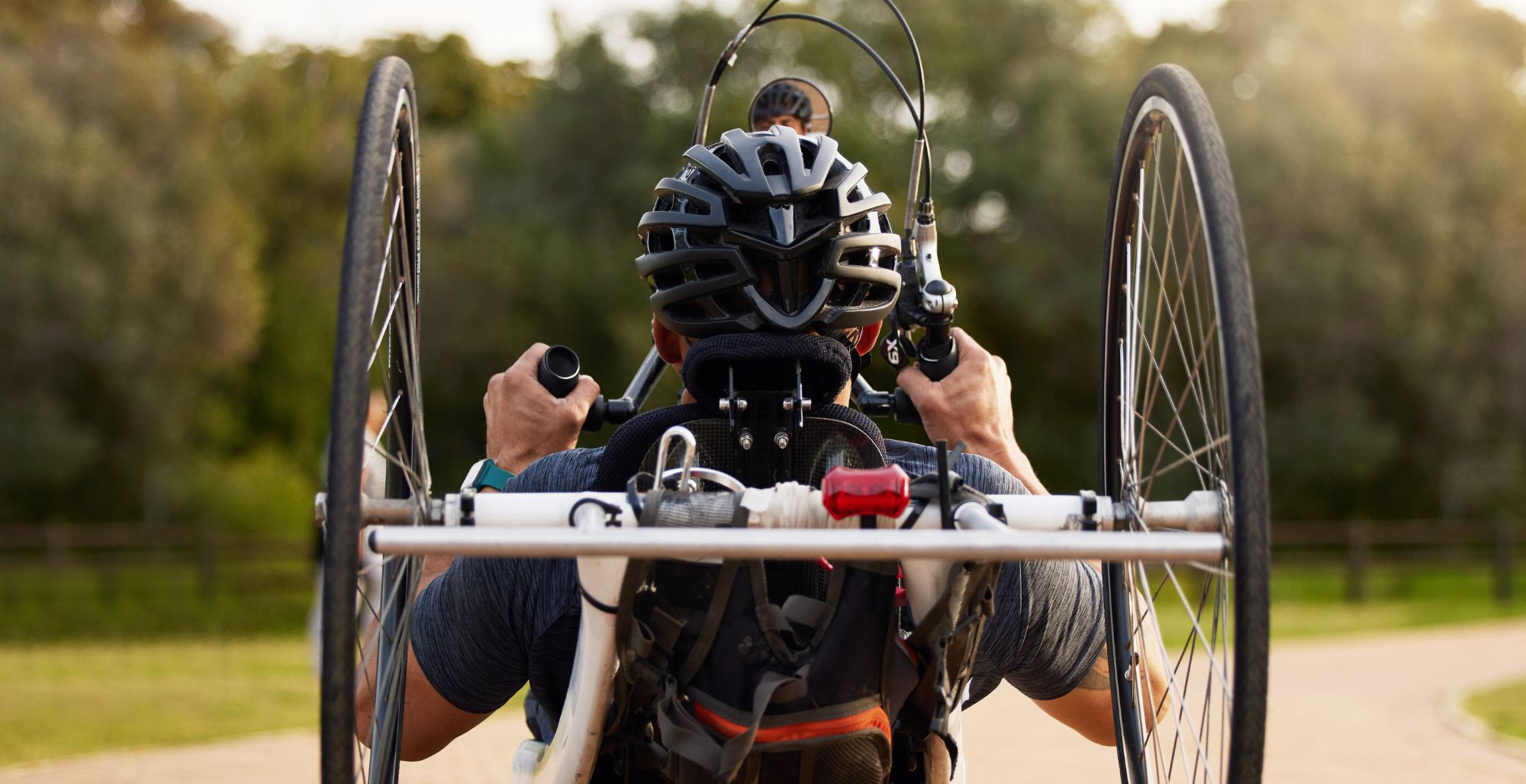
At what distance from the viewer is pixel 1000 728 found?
31.6 ft

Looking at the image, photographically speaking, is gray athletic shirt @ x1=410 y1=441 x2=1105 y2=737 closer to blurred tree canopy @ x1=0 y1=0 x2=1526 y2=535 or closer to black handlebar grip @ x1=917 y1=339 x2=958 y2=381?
black handlebar grip @ x1=917 y1=339 x2=958 y2=381

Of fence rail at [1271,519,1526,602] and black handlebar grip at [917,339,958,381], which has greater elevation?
black handlebar grip at [917,339,958,381]

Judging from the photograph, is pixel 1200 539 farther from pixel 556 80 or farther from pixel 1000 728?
pixel 556 80

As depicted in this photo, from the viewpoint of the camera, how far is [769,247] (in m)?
2.40

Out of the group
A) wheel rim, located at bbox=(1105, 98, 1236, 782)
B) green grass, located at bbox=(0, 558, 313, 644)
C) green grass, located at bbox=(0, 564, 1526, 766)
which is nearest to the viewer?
wheel rim, located at bbox=(1105, 98, 1236, 782)

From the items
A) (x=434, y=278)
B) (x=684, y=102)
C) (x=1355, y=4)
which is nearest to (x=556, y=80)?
(x=684, y=102)

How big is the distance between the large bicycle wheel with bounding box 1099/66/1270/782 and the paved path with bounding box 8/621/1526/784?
4.93 meters

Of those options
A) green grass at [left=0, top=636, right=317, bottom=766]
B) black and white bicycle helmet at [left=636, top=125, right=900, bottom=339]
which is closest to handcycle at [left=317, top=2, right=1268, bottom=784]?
black and white bicycle helmet at [left=636, top=125, right=900, bottom=339]

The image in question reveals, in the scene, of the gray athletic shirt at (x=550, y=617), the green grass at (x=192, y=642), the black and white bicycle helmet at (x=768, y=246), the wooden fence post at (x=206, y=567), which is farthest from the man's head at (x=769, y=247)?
the wooden fence post at (x=206, y=567)

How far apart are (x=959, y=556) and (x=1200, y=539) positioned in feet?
0.98

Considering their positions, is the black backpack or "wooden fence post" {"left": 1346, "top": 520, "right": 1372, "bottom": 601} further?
"wooden fence post" {"left": 1346, "top": 520, "right": 1372, "bottom": 601}

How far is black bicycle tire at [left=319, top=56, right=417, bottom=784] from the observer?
1.80m

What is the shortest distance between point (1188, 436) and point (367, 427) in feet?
4.68

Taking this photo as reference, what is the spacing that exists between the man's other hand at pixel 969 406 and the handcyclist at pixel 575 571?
0.86ft
